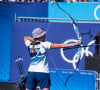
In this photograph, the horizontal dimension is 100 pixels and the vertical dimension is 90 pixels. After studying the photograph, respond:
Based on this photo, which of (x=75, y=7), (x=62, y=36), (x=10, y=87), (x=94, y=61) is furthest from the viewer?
(x=75, y=7)

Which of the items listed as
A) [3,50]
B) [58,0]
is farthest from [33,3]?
[3,50]

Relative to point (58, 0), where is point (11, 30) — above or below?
below

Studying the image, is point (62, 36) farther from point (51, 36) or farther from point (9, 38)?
Answer: point (9, 38)

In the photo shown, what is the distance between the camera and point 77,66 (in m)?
9.78

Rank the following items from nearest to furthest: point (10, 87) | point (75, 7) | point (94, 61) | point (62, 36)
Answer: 1. point (94, 61)
2. point (10, 87)
3. point (62, 36)
4. point (75, 7)

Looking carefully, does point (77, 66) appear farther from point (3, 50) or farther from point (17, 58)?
point (3, 50)

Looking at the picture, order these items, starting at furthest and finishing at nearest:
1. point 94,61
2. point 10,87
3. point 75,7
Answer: point 75,7, point 10,87, point 94,61

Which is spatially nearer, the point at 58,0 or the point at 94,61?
the point at 94,61

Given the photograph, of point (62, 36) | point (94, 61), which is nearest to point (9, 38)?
point (62, 36)

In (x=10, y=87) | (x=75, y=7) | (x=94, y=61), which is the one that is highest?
(x=75, y=7)

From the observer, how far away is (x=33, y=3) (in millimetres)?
11484

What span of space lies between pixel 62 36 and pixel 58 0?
1433mm

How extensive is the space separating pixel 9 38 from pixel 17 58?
1.13m

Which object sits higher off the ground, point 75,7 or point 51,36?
point 75,7
